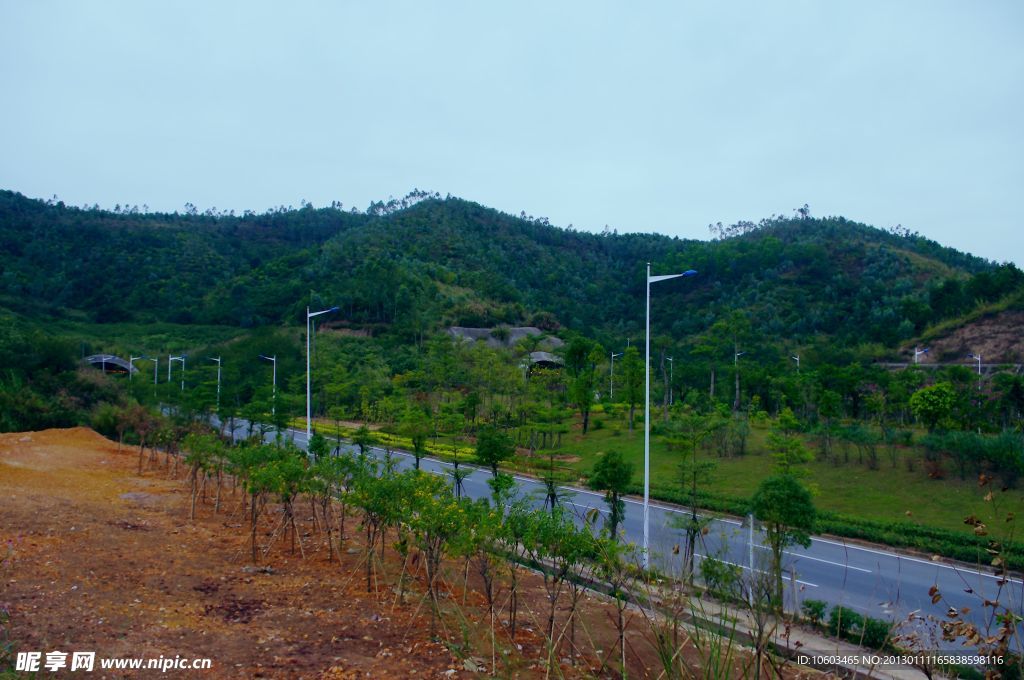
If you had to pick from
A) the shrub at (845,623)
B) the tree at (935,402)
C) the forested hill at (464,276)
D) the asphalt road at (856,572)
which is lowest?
the asphalt road at (856,572)

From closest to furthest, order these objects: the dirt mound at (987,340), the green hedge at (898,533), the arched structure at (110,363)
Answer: the green hedge at (898,533)
the dirt mound at (987,340)
the arched structure at (110,363)

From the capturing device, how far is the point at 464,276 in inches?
2295

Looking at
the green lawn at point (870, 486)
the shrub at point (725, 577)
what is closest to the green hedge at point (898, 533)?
the green lawn at point (870, 486)

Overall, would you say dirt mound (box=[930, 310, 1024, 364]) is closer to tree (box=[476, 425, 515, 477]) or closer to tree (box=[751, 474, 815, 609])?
tree (box=[476, 425, 515, 477])

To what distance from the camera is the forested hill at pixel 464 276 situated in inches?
1809

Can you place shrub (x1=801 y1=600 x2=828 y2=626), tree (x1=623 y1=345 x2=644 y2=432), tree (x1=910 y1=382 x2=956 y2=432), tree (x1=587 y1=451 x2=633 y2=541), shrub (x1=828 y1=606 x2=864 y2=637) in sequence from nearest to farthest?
1. shrub (x1=828 y1=606 x2=864 y2=637)
2. shrub (x1=801 y1=600 x2=828 y2=626)
3. tree (x1=587 y1=451 x2=633 y2=541)
4. tree (x1=910 y1=382 x2=956 y2=432)
5. tree (x1=623 y1=345 x2=644 y2=432)

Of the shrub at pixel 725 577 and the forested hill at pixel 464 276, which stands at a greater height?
the forested hill at pixel 464 276

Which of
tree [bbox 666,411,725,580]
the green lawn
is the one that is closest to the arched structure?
the green lawn

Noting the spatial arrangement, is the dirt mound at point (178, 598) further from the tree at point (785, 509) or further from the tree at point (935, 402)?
the tree at point (935, 402)

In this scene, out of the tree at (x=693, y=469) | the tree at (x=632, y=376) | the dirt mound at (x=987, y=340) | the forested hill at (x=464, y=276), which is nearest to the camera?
the tree at (x=693, y=469)

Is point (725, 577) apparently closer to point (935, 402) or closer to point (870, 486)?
point (870, 486)

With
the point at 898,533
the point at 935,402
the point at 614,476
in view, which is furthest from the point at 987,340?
the point at 614,476

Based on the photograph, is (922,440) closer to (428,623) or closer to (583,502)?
(583,502)

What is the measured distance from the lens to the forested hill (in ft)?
151
